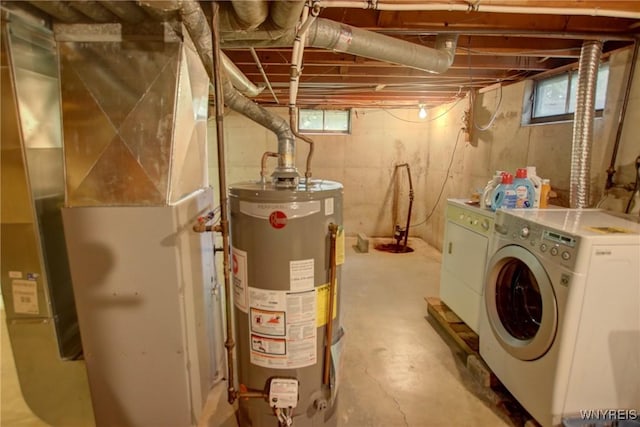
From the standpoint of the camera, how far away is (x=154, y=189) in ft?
4.12

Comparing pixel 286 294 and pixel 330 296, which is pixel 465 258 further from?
pixel 286 294

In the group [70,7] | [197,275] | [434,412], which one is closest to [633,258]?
[434,412]

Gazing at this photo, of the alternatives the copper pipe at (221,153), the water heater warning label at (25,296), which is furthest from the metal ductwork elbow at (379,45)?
the water heater warning label at (25,296)

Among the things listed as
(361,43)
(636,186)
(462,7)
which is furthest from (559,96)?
(361,43)

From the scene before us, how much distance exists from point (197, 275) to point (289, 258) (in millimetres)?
556

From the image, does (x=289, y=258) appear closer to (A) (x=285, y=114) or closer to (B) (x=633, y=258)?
(B) (x=633, y=258)

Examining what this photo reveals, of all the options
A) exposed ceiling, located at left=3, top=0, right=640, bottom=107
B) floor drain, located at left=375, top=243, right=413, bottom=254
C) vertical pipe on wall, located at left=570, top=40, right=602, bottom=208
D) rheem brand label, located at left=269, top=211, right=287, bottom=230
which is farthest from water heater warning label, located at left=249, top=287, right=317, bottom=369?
floor drain, located at left=375, top=243, right=413, bottom=254

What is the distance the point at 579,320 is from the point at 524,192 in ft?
3.03

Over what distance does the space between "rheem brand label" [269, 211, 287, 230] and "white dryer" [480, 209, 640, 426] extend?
126cm

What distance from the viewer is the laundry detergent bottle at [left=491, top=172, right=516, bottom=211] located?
2.06 metres

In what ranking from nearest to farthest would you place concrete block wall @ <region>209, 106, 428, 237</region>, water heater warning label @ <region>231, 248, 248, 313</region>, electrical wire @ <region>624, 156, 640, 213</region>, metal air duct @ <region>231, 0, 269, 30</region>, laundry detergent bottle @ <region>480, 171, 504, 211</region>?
metal air duct @ <region>231, 0, 269, 30</region>, water heater warning label @ <region>231, 248, 248, 313</region>, electrical wire @ <region>624, 156, 640, 213</region>, laundry detergent bottle @ <region>480, 171, 504, 211</region>, concrete block wall @ <region>209, 106, 428, 237</region>

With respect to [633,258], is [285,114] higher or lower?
higher

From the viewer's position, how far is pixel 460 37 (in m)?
2.23

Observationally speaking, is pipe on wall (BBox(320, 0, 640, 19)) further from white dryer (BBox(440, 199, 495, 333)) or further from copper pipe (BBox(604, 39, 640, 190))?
white dryer (BBox(440, 199, 495, 333))
